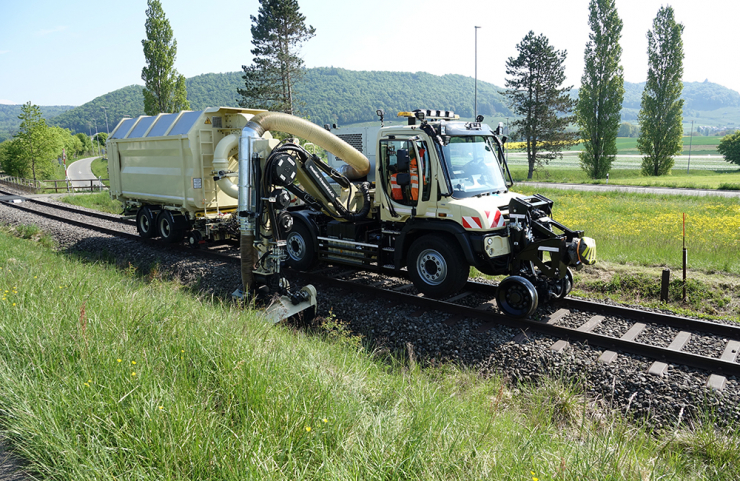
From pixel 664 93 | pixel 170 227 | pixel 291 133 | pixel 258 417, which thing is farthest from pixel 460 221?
pixel 664 93

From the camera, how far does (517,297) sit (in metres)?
7.57

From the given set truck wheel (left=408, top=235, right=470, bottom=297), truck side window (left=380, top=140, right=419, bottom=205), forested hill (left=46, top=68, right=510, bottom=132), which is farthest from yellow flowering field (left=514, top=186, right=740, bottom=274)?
forested hill (left=46, top=68, right=510, bottom=132)

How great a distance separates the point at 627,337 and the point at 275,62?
111ft

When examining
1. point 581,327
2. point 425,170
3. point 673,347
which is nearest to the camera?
point 673,347

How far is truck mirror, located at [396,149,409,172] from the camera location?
8125 mm

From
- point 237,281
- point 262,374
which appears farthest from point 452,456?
point 237,281

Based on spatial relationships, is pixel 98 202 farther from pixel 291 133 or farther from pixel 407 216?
pixel 407 216

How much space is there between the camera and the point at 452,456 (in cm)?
329

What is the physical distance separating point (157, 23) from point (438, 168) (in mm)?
40943

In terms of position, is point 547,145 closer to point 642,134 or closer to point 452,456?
point 642,134

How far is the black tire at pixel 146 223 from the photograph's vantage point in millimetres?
14133

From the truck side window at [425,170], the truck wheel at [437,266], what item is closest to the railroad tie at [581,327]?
the truck wheel at [437,266]

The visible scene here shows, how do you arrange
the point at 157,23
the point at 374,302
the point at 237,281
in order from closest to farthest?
the point at 374,302 → the point at 237,281 → the point at 157,23

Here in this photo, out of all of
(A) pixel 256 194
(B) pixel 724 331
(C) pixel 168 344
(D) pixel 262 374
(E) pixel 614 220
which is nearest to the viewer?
(D) pixel 262 374
